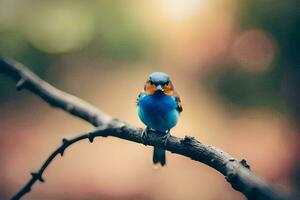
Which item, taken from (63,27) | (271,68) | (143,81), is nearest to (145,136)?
(63,27)

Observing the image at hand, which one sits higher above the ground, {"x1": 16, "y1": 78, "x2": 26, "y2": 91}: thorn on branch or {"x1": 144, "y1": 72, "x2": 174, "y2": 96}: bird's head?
{"x1": 144, "y1": 72, "x2": 174, "y2": 96}: bird's head

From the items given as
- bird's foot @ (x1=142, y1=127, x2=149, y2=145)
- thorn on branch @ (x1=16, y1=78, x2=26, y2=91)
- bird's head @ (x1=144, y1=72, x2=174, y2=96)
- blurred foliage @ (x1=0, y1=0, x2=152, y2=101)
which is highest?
blurred foliage @ (x1=0, y1=0, x2=152, y2=101)

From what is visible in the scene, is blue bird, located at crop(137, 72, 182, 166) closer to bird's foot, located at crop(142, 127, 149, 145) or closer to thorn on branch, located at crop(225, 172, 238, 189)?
bird's foot, located at crop(142, 127, 149, 145)

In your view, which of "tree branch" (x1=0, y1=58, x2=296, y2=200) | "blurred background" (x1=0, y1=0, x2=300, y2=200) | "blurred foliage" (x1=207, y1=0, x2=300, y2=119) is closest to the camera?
"tree branch" (x1=0, y1=58, x2=296, y2=200)

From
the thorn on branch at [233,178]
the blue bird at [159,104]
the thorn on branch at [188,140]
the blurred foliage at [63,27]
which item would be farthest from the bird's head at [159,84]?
the blurred foliage at [63,27]

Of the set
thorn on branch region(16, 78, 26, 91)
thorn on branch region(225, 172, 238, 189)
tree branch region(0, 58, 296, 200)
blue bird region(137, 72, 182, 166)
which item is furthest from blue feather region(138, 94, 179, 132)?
thorn on branch region(225, 172, 238, 189)

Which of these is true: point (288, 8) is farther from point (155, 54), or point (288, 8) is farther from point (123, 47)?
point (155, 54)

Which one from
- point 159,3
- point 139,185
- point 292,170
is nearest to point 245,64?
point 159,3
